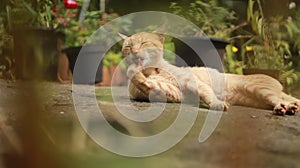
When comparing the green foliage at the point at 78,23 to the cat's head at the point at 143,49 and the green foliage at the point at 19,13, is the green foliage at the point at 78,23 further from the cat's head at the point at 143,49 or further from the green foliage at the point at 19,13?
the green foliage at the point at 19,13

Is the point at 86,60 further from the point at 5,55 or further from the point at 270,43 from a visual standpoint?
the point at 270,43

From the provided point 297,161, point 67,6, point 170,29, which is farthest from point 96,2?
point 297,161

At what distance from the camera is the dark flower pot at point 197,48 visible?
85 centimetres

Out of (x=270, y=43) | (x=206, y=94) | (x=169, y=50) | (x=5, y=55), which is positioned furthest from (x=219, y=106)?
(x=5, y=55)

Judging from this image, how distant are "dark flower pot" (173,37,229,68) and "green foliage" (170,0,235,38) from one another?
0.09 ft

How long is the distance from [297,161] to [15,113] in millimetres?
461

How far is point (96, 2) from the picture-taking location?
692mm

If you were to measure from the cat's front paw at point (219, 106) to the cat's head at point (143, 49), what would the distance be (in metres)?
0.19

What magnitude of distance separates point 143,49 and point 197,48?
6.5 inches

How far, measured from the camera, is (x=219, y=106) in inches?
32.9

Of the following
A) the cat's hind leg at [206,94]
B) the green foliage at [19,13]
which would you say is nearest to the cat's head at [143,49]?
the cat's hind leg at [206,94]

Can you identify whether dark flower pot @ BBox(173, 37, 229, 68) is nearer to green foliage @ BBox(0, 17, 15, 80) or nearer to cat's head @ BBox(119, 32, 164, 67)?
cat's head @ BBox(119, 32, 164, 67)

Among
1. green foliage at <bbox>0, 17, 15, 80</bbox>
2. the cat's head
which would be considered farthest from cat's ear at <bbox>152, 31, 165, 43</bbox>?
green foliage at <bbox>0, 17, 15, 80</bbox>

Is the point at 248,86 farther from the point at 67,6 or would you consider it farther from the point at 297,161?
the point at 67,6
